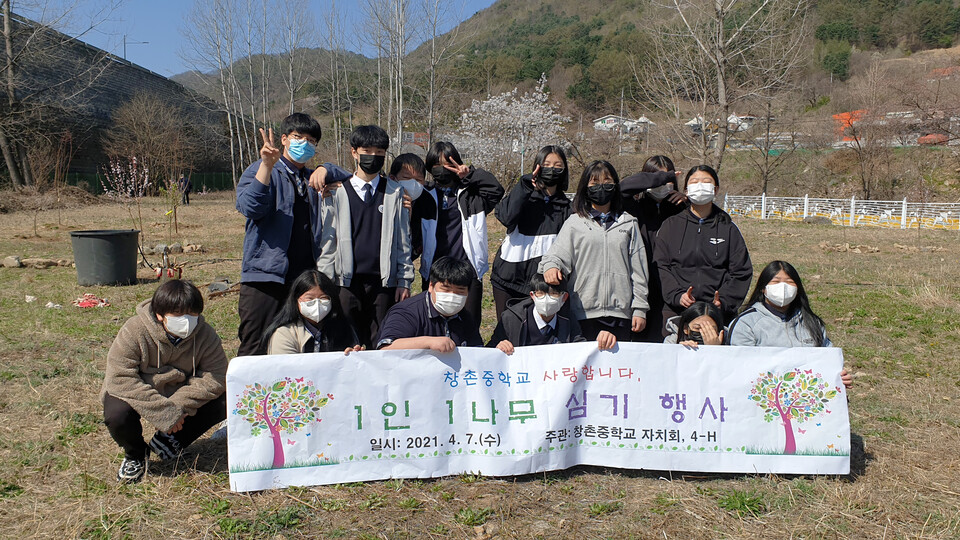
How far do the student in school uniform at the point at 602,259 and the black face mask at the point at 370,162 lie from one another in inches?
47.8

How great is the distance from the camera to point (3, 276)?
10.6 meters

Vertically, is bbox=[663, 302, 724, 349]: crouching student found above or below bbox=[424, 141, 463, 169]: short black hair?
below

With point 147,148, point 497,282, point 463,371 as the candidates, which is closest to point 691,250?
point 497,282

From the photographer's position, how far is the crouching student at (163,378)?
3.43 metres

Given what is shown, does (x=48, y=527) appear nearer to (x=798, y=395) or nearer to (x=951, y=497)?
(x=798, y=395)

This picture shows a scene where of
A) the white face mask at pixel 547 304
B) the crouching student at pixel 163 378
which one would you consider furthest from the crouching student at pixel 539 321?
the crouching student at pixel 163 378

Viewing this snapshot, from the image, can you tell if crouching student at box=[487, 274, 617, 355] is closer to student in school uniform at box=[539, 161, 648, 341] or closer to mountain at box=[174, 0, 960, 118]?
student in school uniform at box=[539, 161, 648, 341]

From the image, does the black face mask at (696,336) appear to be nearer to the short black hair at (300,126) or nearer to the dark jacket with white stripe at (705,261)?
the dark jacket with white stripe at (705,261)

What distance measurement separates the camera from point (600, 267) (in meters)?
4.14

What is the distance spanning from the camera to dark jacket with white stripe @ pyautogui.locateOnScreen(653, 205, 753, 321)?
13.9ft

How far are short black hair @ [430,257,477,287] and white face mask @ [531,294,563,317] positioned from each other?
0.48m

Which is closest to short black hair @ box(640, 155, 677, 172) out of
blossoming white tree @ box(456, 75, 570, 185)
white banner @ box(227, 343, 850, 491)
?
white banner @ box(227, 343, 850, 491)

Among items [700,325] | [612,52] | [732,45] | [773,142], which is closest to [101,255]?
[700,325]

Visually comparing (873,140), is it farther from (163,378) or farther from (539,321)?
(163,378)
